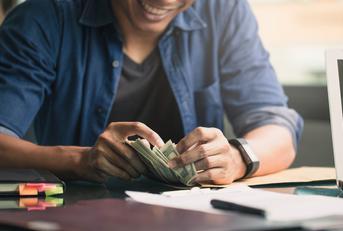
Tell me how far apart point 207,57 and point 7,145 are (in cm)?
72

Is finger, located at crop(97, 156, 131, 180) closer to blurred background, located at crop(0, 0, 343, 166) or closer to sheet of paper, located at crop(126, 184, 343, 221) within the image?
sheet of paper, located at crop(126, 184, 343, 221)

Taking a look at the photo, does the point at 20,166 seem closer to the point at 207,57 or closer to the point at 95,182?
the point at 95,182

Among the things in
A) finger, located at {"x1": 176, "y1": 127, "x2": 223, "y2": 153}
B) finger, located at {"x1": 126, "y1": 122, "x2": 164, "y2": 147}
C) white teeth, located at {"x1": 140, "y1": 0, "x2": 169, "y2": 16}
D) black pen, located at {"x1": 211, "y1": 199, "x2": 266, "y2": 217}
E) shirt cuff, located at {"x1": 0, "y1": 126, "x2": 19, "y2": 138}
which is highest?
white teeth, located at {"x1": 140, "y1": 0, "x2": 169, "y2": 16}

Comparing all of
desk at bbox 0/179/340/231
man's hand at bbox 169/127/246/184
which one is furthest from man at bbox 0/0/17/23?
desk at bbox 0/179/340/231

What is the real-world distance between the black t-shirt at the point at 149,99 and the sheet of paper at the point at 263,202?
82cm

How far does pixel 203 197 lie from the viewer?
1143mm

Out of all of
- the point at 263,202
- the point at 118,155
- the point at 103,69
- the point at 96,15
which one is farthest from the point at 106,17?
the point at 263,202

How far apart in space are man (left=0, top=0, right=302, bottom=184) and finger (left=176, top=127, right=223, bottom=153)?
260mm

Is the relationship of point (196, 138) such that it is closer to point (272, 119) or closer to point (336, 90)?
point (336, 90)

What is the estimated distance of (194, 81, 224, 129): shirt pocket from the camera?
2.12m

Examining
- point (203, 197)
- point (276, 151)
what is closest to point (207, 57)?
point (276, 151)

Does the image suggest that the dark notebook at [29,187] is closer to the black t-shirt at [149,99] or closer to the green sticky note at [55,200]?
the green sticky note at [55,200]

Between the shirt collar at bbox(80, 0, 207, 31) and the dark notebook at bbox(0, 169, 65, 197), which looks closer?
the dark notebook at bbox(0, 169, 65, 197)

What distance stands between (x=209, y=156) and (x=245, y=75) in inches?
27.1
